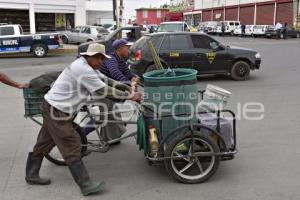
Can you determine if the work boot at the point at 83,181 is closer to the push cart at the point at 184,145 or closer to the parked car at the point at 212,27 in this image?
the push cart at the point at 184,145

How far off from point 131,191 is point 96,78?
131cm

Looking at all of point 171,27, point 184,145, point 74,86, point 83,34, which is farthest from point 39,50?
point 184,145

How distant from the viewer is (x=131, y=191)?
4887mm

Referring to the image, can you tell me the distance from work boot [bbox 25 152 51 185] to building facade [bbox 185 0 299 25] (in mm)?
49059

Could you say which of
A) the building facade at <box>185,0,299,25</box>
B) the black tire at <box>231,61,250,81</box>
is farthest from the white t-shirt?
the building facade at <box>185,0,299,25</box>

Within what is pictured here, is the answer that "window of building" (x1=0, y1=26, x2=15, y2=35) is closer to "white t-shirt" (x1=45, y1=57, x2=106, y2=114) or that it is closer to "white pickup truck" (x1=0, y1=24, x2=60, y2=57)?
"white pickup truck" (x1=0, y1=24, x2=60, y2=57)

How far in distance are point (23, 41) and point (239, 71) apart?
43.0 ft

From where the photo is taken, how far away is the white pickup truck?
22.5 metres

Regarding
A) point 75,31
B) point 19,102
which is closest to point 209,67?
point 19,102

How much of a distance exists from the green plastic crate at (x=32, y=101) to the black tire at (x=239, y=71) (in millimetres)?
9295

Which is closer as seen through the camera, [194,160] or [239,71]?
[194,160]

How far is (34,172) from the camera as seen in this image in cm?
512

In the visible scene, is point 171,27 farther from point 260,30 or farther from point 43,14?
point 260,30

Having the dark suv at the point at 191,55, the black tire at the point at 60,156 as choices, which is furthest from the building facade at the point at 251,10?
the black tire at the point at 60,156
